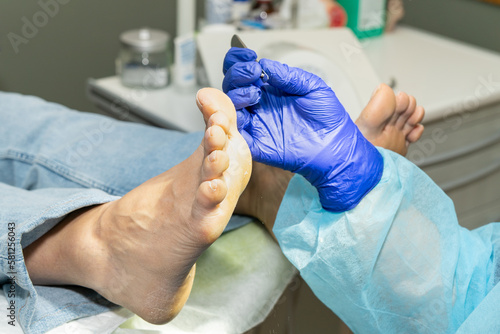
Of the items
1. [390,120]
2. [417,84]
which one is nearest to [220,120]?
[390,120]

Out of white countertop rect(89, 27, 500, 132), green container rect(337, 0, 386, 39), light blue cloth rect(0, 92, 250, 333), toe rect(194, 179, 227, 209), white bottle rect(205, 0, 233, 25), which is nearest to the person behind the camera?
toe rect(194, 179, 227, 209)

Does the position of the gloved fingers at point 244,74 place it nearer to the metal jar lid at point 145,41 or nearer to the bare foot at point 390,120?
the bare foot at point 390,120

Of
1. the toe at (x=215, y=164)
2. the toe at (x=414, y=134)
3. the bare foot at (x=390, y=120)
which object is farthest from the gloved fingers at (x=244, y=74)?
the toe at (x=414, y=134)

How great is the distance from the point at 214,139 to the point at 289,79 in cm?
13

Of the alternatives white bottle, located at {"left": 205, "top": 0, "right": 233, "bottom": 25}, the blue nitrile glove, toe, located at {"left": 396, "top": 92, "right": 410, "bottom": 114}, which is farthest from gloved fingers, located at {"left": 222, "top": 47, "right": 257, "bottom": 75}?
white bottle, located at {"left": 205, "top": 0, "right": 233, "bottom": 25}

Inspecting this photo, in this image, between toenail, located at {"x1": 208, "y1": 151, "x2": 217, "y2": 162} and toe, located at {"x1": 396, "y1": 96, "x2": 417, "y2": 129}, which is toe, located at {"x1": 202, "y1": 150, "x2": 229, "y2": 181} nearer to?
toenail, located at {"x1": 208, "y1": 151, "x2": 217, "y2": 162}

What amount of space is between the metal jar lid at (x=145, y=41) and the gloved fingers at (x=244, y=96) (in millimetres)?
645

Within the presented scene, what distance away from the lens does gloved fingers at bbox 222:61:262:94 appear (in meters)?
0.58

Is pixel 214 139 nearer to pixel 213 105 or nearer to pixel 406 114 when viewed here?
pixel 213 105

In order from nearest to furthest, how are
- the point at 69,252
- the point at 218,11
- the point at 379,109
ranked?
1. the point at 69,252
2. the point at 379,109
3. the point at 218,11

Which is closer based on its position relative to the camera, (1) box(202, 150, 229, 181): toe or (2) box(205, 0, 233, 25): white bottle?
(1) box(202, 150, 229, 181): toe

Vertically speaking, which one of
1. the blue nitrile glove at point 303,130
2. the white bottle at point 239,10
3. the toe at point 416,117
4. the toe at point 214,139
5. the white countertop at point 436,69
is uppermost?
the toe at point 214,139

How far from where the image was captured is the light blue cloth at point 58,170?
23.5 inches

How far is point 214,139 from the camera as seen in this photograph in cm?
50
